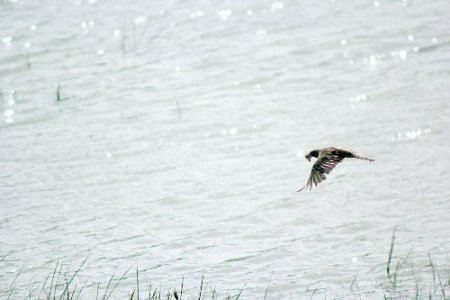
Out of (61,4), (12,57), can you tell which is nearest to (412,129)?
(12,57)

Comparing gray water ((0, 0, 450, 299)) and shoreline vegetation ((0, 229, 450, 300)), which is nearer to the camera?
shoreline vegetation ((0, 229, 450, 300))

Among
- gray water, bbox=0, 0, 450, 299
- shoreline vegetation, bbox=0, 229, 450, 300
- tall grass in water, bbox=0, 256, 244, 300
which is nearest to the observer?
shoreline vegetation, bbox=0, 229, 450, 300

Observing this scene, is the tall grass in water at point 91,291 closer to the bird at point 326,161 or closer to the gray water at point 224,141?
the gray water at point 224,141

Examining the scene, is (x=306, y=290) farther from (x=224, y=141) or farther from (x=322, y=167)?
(x=224, y=141)

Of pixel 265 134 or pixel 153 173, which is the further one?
pixel 265 134

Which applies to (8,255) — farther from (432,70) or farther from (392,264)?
(432,70)

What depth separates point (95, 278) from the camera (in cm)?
780

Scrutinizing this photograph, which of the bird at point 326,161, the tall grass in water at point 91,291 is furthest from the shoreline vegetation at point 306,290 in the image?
the bird at point 326,161

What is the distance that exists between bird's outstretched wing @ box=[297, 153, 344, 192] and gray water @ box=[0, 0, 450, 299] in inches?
55.5

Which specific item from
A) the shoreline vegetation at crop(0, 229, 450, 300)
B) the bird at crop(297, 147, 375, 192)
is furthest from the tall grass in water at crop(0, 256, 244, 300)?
the bird at crop(297, 147, 375, 192)

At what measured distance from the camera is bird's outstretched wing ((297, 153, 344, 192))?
19.1 ft

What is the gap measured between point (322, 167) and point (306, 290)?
5.30 feet

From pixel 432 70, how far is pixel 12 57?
582 centimetres

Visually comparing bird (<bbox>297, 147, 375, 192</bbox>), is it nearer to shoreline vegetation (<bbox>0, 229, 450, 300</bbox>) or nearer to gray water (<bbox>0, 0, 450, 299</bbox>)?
shoreline vegetation (<bbox>0, 229, 450, 300</bbox>)
